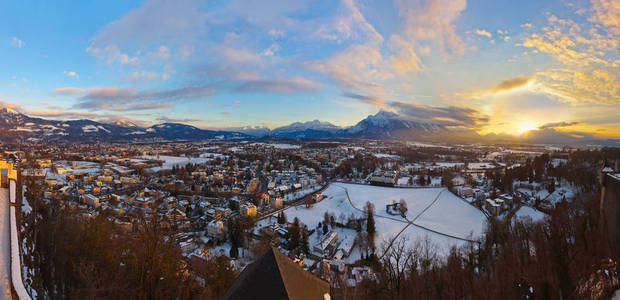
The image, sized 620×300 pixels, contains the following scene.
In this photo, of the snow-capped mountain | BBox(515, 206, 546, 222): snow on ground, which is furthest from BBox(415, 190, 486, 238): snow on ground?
the snow-capped mountain

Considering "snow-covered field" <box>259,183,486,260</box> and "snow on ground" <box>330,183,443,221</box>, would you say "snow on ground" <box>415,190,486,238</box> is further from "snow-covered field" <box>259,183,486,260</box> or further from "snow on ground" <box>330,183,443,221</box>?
"snow on ground" <box>330,183,443,221</box>

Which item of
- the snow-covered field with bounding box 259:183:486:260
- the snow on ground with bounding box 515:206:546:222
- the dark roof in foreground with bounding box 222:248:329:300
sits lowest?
the snow-covered field with bounding box 259:183:486:260

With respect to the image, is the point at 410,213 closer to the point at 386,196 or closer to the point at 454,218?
the point at 454,218

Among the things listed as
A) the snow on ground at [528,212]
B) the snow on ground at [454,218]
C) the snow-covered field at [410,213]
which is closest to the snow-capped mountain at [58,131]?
the snow-covered field at [410,213]

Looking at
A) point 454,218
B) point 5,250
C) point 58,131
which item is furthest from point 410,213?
point 58,131

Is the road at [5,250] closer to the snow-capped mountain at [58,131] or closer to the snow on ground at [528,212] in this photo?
the snow on ground at [528,212]
